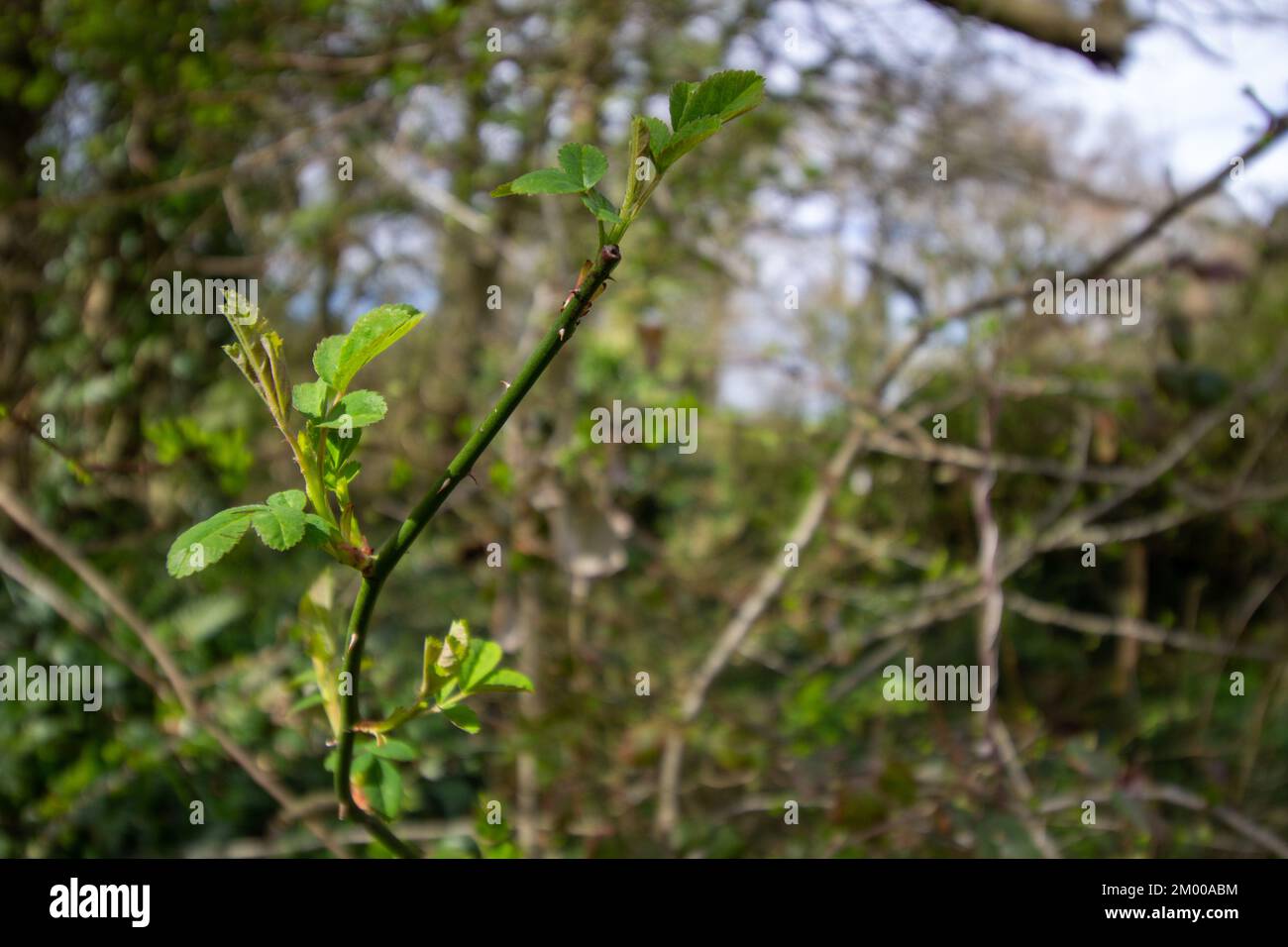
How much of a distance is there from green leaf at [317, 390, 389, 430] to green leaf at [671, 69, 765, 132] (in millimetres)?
302

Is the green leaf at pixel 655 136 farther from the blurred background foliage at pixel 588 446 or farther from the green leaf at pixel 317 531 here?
the blurred background foliage at pixel 588 446

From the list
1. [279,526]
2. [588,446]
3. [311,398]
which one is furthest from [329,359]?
[588,446]

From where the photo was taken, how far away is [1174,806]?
9.38ft

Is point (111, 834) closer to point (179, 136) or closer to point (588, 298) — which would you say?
point (179, 136)

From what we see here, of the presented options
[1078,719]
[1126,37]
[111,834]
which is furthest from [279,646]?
[1078,719]

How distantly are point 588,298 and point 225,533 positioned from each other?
0.32 m

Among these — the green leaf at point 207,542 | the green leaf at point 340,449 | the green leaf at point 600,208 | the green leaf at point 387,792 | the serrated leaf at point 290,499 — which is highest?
the green leaf at point 600,208

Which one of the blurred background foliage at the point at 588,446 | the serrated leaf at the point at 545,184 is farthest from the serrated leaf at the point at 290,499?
the blurred background foliage at the point at 588,446

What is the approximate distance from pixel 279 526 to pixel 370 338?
15cm

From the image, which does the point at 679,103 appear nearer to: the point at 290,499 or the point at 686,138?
the point at 686,138

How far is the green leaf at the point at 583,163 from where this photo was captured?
72 cm
